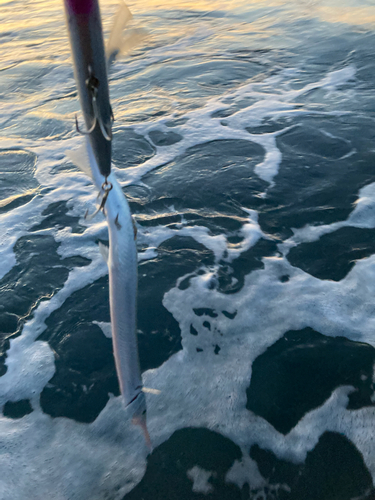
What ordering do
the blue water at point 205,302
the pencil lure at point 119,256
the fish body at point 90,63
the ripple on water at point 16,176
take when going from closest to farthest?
the fish body at point 90,63, the pencil lure at point 119,256, the blue water at point 205,302, the ripple on water at point 16,176

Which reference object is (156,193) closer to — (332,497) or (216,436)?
(216,436)

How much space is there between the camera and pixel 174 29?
12.3m

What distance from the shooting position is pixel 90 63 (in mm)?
904

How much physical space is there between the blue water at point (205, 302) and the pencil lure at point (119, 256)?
1442mm

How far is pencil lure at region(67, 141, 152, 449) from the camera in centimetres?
118

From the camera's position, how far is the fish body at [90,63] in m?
0.85

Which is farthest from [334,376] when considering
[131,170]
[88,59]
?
[131,170]

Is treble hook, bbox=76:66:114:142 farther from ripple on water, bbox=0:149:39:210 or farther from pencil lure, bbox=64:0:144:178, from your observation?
ripple on water, bbox=0:149:39:210

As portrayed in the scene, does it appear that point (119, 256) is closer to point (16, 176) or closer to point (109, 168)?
point (109, 168)

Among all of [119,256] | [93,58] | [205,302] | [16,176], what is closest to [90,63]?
[93,58]

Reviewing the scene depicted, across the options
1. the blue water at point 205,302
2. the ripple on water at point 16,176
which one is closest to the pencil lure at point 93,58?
the blue water at point 205,302

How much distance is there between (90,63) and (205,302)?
2.63 m

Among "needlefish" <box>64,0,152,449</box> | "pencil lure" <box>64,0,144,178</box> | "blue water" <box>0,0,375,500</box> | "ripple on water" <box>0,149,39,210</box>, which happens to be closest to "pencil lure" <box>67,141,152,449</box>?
"needlefish" <box>64,0,152,449</box>

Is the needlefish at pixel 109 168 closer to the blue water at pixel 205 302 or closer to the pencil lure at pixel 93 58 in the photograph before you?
Answer: the pencil lure at pixel 93 58
